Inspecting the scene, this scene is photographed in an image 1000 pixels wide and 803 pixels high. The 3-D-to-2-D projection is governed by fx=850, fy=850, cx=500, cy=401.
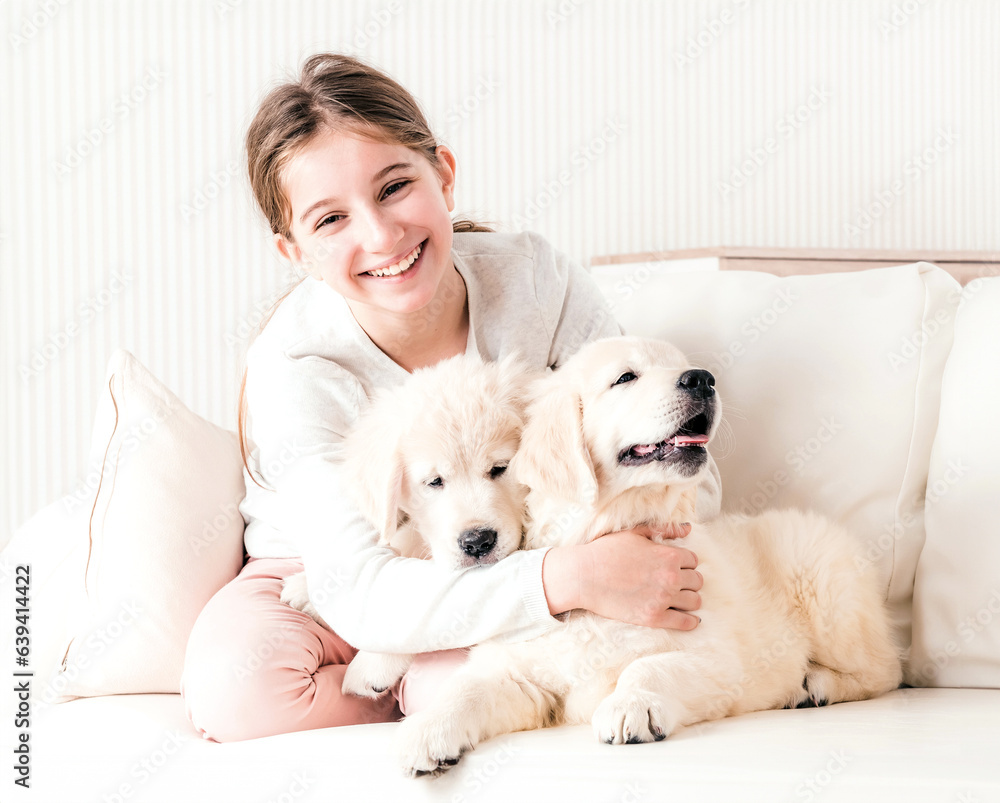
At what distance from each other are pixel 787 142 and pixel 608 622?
3.47m

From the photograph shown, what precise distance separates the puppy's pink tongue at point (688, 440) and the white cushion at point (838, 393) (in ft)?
1.87

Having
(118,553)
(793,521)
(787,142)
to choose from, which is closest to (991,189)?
(787,142)

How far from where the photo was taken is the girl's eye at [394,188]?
1.88m

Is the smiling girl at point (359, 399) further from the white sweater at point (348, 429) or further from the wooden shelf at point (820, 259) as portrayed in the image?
the wooden shelf at point (820, 259)

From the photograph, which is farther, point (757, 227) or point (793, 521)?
point (757, 227)

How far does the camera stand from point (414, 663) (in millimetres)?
1715

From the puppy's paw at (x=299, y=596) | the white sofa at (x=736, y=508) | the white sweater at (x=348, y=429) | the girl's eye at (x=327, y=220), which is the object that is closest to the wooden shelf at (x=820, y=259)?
the white sofa at (x=736, y=508)

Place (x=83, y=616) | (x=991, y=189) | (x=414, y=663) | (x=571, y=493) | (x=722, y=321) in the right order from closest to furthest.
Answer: (x=571, y=493) → (x=414, y=663) → (x=83, y=616) → (x=722, y=321) → (x=991, y=189)

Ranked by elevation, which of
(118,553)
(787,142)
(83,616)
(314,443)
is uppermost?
(787,142)

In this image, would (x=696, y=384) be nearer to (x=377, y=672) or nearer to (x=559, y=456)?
(x=559, y=456)

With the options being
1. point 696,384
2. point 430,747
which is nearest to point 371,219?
point 696,384

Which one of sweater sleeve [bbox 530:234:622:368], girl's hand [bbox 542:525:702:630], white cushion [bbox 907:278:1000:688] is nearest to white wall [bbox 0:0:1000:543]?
sweater sleeve [bbox 530:234:622:368]

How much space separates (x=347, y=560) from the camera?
1.68m

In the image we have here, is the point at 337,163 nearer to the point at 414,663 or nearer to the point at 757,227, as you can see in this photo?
the point at 414,663
